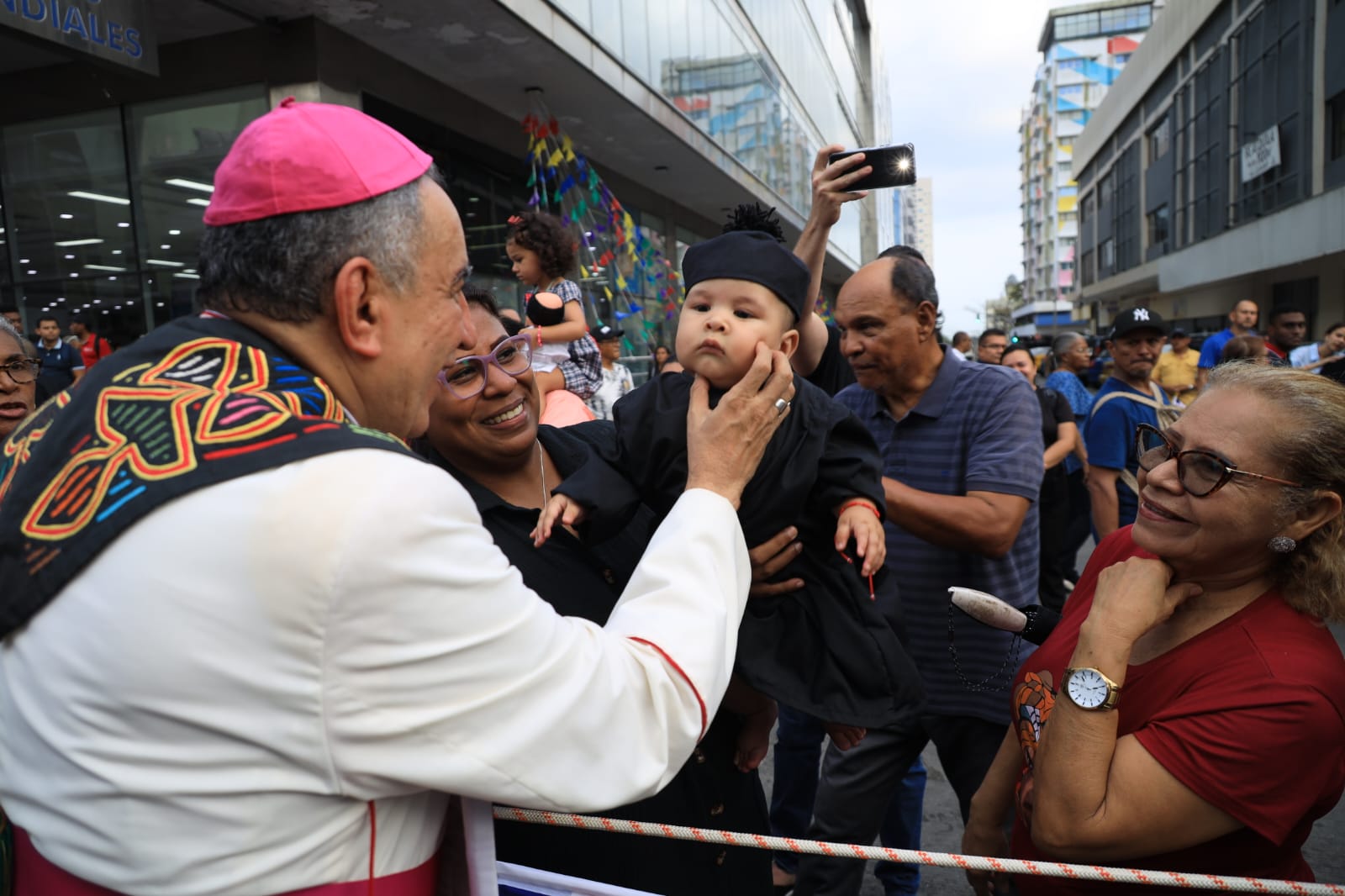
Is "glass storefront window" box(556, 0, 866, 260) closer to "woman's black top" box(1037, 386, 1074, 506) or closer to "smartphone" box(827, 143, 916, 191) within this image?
"woman's black top" box(1037, 386, 1074, 506)

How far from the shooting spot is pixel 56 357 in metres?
8.52

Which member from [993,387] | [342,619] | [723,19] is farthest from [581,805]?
[723,19]

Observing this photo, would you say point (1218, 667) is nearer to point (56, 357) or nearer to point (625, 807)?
point (625, 807)

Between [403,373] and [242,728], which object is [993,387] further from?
[242,728]

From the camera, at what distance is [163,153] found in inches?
336

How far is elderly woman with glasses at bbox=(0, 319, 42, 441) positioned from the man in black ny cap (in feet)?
15.8

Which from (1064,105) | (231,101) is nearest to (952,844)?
(231,101)

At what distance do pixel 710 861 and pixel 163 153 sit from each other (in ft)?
29.8

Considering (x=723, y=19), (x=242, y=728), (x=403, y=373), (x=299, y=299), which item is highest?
(x=723, y=19)

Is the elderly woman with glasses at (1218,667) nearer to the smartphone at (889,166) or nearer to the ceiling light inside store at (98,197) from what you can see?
the smartphone at (889,166)

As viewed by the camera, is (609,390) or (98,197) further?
(98,197)

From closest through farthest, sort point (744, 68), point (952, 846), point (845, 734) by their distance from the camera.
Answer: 1. point (845, 734)
2. point (952, 846)
3. point (744, 68)

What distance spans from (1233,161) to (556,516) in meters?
31.0

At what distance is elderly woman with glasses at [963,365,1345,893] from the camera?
1491 millimetres
